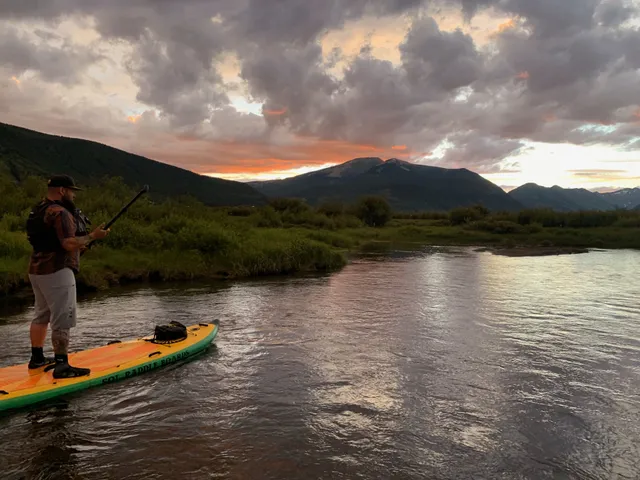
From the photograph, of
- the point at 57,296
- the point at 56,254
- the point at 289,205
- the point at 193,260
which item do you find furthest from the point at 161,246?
the point at 289,205

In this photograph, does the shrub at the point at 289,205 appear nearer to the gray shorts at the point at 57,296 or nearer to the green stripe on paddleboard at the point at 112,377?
the green stripe on paddleboard at the point at 112,377

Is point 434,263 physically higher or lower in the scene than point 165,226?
lower

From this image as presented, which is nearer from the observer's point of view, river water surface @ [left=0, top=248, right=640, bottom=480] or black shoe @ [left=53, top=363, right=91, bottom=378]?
river water surface @ [left=0, top=248, right=640, bottom=480]

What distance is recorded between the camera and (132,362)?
1011 centimetres

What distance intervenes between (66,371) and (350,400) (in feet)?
18.4

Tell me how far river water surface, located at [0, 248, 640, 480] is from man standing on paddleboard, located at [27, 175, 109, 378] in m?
1.66

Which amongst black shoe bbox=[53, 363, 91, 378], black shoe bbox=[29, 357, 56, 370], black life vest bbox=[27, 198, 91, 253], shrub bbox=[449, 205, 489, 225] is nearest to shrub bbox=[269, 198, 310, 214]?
shrub bbox=[449, 205, 489, 225]

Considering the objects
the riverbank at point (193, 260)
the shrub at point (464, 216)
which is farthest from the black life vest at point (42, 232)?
the shrub at point (464, 216)

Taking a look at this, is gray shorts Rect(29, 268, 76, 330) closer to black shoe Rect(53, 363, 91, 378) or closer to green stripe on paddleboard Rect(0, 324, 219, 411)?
black shoe Rect(53, 363, 91, 378)

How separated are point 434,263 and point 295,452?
31.2 m

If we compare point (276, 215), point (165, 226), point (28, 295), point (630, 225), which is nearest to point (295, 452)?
point (28, 295)

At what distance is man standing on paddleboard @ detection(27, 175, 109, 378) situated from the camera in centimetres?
811

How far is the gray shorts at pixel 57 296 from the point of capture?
8.32m

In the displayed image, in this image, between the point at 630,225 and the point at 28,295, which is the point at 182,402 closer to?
the point at 28,295
